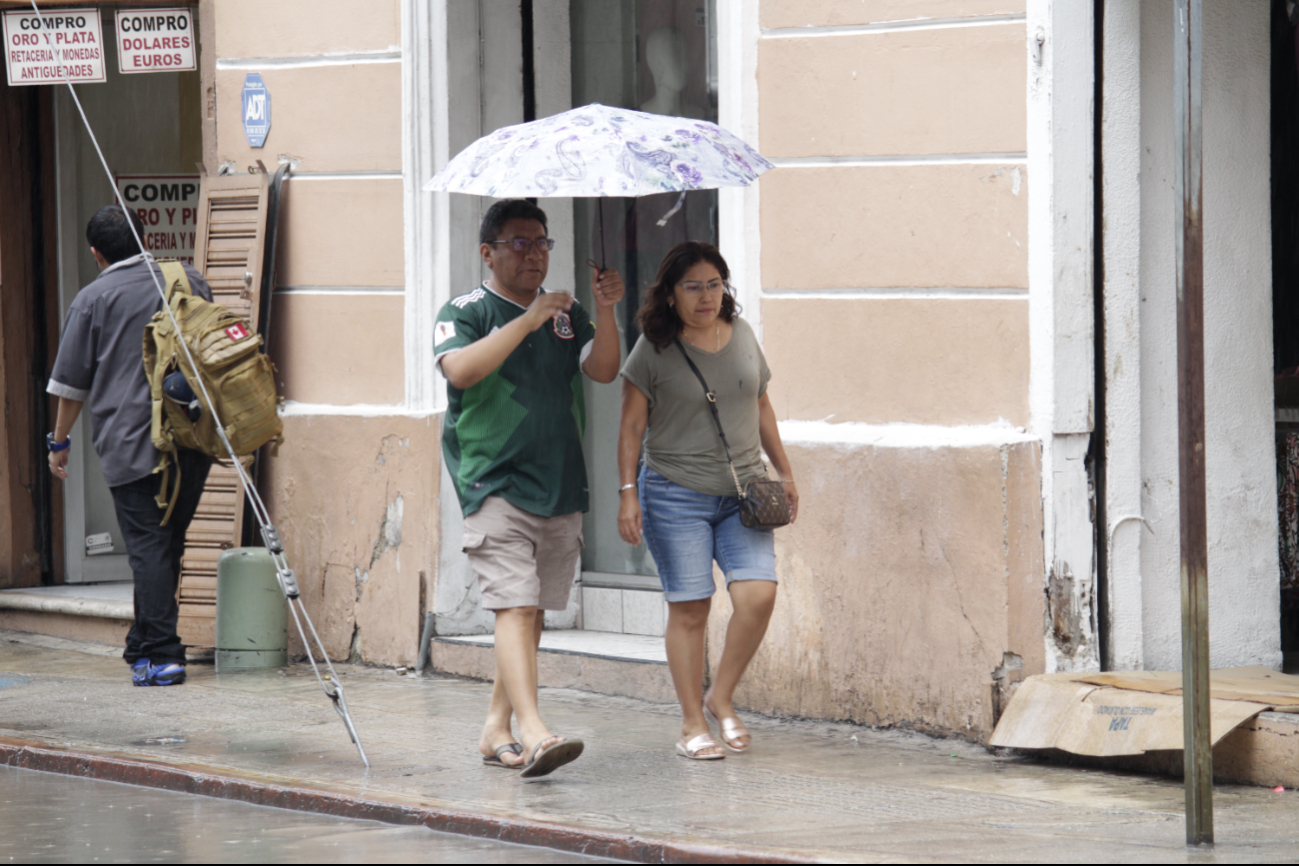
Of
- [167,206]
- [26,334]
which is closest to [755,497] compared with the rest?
[26,334]

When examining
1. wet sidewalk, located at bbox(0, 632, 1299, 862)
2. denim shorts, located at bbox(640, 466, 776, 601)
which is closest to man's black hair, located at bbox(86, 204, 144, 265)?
wet sidewalk, located at bbox(0, 632, 1299, 862)

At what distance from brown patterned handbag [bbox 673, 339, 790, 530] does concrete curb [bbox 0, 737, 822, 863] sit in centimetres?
146

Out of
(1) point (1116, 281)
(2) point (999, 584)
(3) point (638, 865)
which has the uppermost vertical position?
(1) point (1116, 281)

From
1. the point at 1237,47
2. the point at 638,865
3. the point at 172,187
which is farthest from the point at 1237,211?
the point at 172,187

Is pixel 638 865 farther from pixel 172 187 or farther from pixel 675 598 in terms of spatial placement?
pixel 172 187

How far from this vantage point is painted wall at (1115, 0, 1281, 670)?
23.2ft

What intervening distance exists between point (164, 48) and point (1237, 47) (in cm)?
535

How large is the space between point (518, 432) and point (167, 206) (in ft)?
18.1

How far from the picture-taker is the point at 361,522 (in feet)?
28.6

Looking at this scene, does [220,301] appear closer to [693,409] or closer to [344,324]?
[344,324]

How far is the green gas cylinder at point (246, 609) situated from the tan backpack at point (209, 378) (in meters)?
0.51

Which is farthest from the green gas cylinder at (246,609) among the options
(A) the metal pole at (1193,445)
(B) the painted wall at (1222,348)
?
(A) the metal pole at (1193,445)

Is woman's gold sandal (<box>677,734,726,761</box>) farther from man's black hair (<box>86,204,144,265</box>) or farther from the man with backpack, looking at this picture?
man's black hair (<box>86,204,144,265</box>)

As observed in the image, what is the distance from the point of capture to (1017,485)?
684 centimetres
